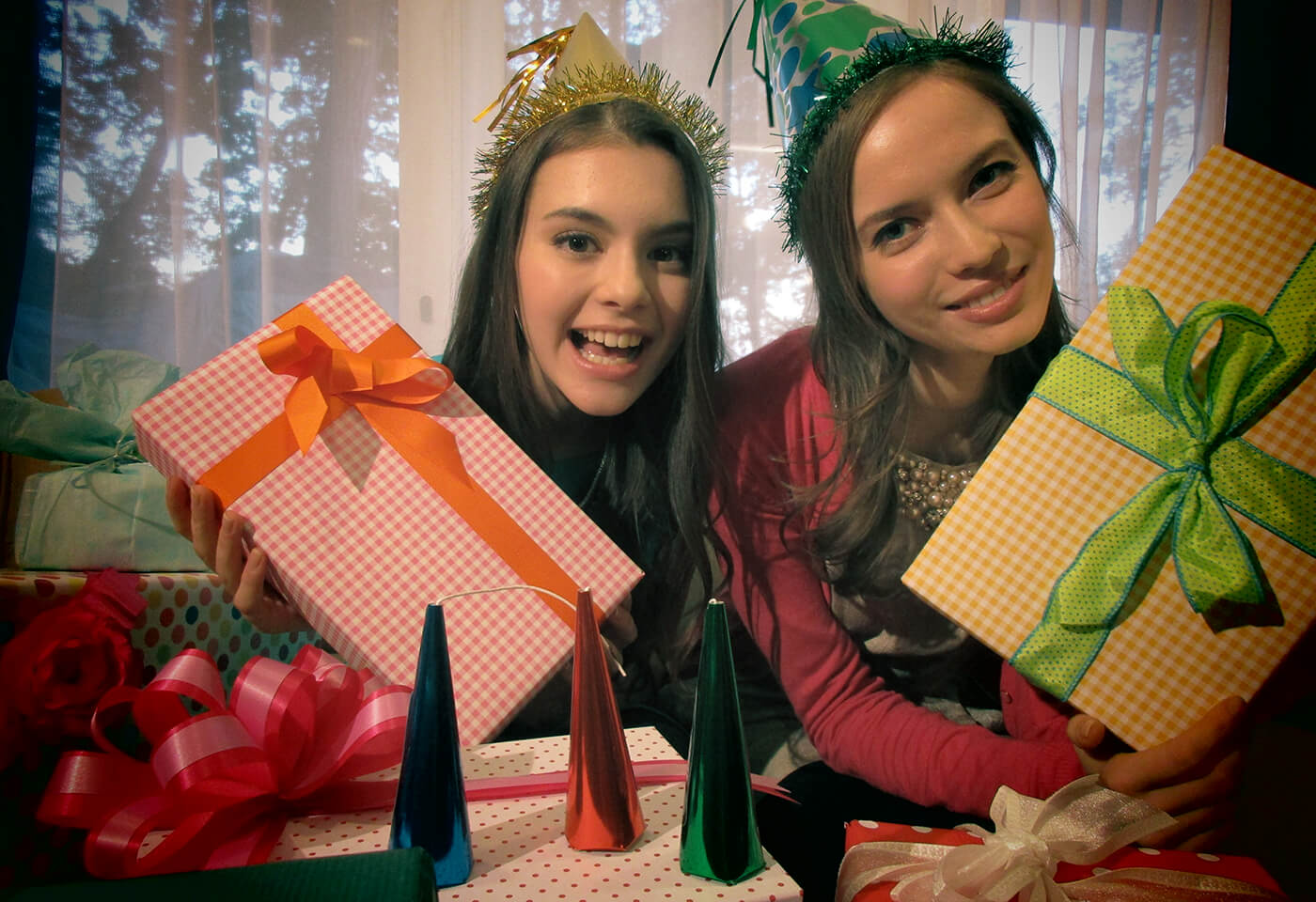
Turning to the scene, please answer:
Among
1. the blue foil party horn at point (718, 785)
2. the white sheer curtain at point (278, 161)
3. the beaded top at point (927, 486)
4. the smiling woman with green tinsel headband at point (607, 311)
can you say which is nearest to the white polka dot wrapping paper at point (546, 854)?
the blue foil party horn at point (718, 785)

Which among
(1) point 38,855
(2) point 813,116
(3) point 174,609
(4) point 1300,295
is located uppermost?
(2) point 813,116

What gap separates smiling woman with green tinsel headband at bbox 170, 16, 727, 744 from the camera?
1118mm

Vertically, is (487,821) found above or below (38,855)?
above

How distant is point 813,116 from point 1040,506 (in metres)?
0.58

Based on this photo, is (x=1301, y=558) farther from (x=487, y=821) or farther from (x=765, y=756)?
(x=487, y=821)

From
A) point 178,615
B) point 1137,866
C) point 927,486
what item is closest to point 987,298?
point 927,486

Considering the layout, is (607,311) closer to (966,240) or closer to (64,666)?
(966,240)

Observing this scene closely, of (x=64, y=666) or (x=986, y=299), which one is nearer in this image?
(x=64, y=666)

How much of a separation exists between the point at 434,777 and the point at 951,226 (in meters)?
0.89

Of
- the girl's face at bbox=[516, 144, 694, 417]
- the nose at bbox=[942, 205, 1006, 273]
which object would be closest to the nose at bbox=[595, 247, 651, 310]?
the girl's face at bbox=[516, 144, 694, 417]

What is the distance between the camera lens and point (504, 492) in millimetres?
1049

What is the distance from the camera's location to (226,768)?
784mm

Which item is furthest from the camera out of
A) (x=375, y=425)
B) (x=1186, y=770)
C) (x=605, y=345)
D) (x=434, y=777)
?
(x=605, y=345)

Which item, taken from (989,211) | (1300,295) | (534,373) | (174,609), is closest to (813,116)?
(989,211)
